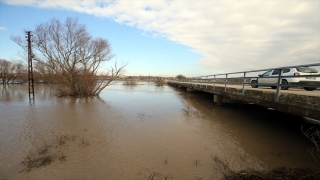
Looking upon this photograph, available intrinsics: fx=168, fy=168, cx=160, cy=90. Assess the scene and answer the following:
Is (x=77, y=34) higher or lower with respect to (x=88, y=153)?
higher

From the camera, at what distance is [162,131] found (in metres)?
7.67

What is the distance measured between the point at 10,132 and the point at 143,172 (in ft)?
20.4

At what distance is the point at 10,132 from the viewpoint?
6844mm

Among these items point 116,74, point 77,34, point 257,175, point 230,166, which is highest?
point 77,34

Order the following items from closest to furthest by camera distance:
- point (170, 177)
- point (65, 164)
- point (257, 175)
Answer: point (257, 175) < point (170, 177) < point (65, 164)

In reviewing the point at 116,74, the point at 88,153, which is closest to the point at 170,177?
the point at 88,153

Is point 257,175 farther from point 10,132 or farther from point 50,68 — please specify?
point 50,68

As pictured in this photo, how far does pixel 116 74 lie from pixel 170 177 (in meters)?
19.0

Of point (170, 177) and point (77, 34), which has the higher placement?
point (77, 34)

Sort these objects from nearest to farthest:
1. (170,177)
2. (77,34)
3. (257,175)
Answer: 1. (257,175)
2. (170,177)
3. (77,34)

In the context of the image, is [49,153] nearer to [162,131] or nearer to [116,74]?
[162,131]

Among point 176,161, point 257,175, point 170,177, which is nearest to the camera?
point 257,175

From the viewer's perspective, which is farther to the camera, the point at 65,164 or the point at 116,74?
the point at 116,74

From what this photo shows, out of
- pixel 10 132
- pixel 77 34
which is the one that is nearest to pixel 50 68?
pixel 77 34
